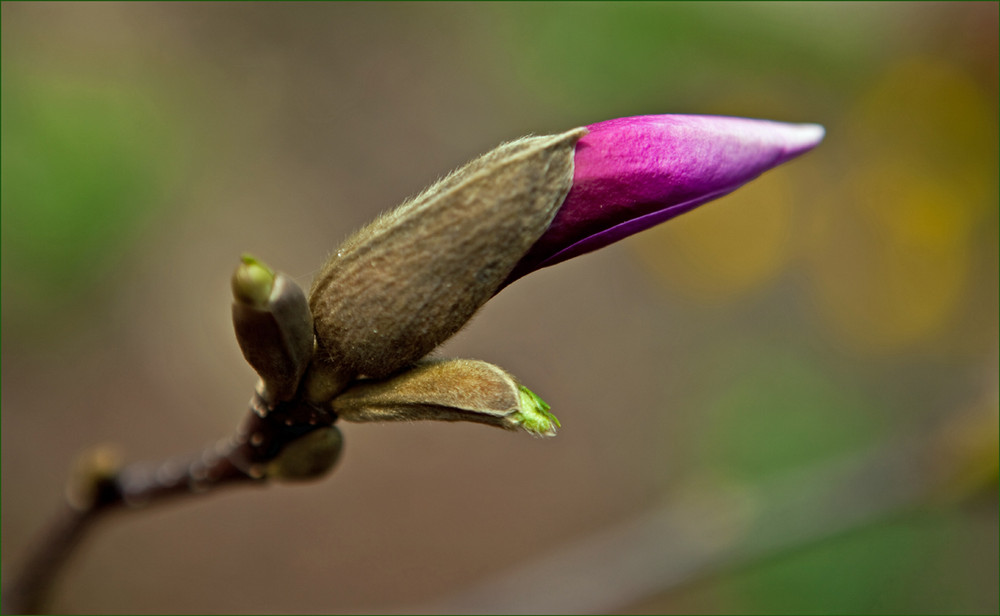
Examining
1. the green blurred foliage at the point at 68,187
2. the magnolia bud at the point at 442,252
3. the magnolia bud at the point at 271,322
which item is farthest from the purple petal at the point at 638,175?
the green blurred foliage at the point at 68,187

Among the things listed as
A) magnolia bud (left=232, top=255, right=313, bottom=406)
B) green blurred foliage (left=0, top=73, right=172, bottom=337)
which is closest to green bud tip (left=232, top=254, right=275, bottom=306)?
magnolia bud (left=232, top=255, right=313, bottom=406)

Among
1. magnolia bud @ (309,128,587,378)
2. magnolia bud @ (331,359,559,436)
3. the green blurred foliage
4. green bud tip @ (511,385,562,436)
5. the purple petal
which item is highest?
the green blurred foliage

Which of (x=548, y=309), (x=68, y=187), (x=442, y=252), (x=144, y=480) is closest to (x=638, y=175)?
(x=442, y=252)

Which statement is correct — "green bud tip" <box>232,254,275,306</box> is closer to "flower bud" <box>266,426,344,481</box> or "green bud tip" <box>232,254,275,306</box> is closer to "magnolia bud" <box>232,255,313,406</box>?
"magnolia bud" <box>232,255,313,406</box>

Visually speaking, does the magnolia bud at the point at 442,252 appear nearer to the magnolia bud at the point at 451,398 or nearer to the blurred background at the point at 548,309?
the magnolia bud at the point at 451,398

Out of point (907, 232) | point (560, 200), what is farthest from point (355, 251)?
point (907, 232)

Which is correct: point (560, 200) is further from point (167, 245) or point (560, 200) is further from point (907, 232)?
point (907, 232)
